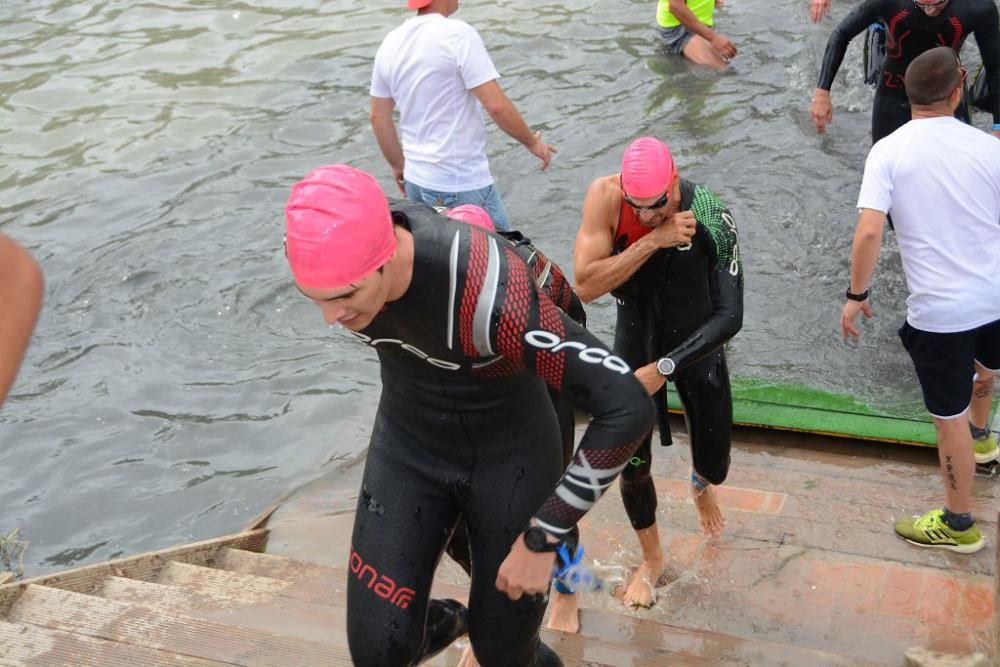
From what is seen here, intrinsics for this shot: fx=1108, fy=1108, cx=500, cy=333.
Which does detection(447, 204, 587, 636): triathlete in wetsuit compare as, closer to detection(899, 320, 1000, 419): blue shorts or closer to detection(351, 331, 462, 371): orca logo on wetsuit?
detection(351, 331, 462, 371): orca logo on wetsuit

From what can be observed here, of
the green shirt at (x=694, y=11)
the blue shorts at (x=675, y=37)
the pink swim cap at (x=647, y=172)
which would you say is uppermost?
the pink swim cap at (x=647, y=172)

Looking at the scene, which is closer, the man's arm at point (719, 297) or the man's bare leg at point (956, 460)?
the man's arm at point (719, 297)

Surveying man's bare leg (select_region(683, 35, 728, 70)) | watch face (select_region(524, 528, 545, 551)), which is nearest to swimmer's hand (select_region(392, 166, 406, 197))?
watch face (select_region(524, 528, 545, 551))

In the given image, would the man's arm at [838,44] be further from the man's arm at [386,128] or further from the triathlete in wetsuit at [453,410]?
the triathlete in wetsuit at [453,410]

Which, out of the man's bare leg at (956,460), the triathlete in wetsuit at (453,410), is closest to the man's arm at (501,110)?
the man's bare leg at (956,460)

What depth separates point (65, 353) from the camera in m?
8.41

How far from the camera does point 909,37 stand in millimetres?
6969

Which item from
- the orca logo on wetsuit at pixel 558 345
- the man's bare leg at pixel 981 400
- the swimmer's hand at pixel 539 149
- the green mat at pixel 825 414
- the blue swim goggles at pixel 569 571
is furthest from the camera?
the swimmer's hand at pixel 539 149

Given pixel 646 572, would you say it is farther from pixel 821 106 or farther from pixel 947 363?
pixel 821 106

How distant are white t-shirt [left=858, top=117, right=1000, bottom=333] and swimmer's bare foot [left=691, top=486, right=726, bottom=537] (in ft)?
3.98

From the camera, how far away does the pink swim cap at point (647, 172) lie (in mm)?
4234

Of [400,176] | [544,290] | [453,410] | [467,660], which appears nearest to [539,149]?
[400,176]

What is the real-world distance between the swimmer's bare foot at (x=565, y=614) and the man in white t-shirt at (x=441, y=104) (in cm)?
279

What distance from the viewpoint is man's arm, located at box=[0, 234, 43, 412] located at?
1938mm
